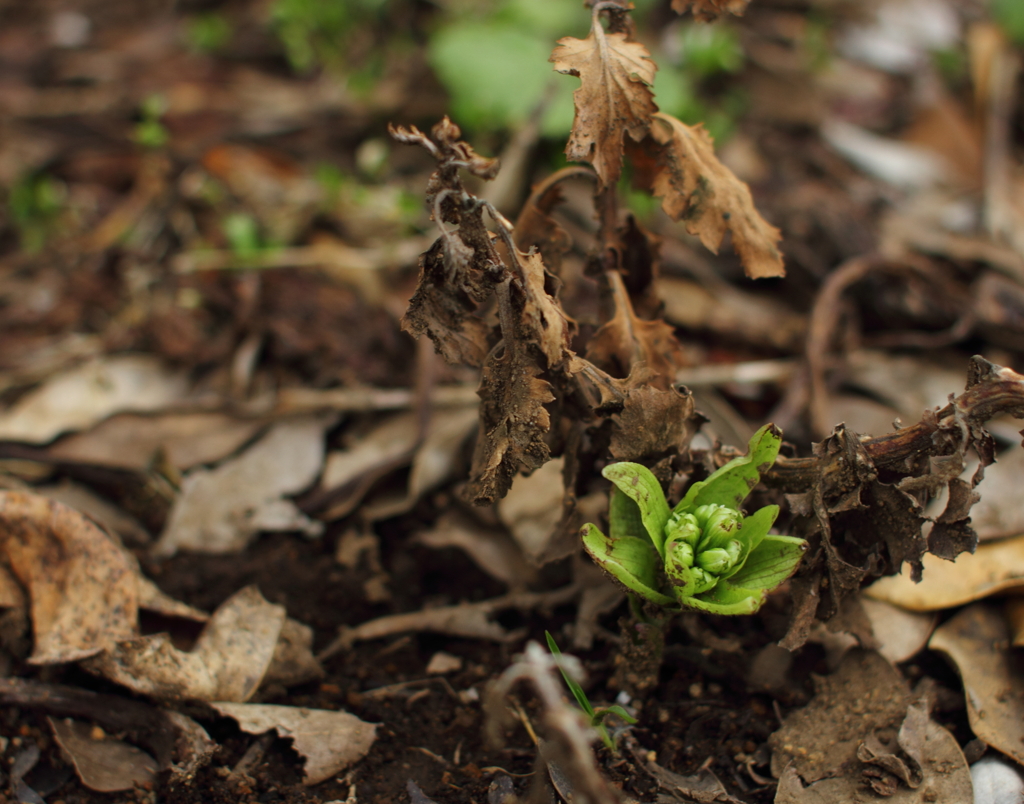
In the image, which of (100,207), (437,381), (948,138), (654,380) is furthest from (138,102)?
(948,138)

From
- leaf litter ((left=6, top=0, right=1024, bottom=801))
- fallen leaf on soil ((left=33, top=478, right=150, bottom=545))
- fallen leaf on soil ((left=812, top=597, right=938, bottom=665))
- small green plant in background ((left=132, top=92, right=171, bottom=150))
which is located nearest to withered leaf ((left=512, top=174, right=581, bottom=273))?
leaf litter ((left=6, top=0, right=1024, bottom=801))

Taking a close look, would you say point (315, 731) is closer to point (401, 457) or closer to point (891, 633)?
point (401, 457)

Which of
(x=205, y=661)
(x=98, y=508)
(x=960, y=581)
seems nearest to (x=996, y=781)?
(x=960, y=581)

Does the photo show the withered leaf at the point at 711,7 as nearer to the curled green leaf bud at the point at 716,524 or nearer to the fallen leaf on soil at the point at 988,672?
the curled green leaf bud at the point at 716,524

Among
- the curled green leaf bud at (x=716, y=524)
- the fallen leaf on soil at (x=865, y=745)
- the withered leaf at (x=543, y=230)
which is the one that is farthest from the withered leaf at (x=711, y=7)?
the fallen leaf on soil at (x=865, y=745)

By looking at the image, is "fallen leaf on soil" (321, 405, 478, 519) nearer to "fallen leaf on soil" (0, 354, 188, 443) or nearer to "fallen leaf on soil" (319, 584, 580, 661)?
"fallen leaf on soil" (319, 584, 580, 661)

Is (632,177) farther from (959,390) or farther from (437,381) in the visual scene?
(959,390)
